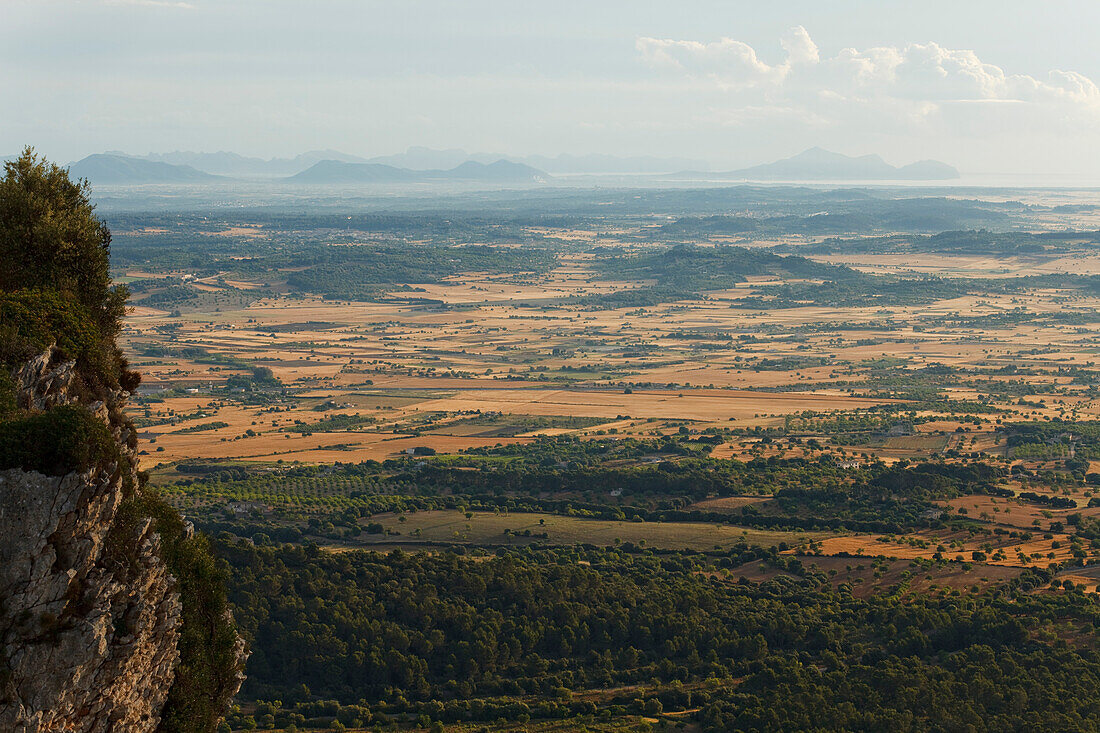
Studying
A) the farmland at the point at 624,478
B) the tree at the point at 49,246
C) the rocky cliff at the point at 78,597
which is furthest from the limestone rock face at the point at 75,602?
the farmland at the point at 624,478

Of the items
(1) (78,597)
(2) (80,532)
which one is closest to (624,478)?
(1) (78,597)

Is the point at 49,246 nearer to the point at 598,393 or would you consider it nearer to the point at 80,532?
the point at 80,532

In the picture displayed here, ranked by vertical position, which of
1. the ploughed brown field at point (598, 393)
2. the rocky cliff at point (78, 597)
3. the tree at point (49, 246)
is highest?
the tree at point (49, 246)

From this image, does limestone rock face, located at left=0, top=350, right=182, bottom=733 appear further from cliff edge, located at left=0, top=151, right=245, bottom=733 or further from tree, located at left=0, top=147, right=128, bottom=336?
tree, located at left=0, top=147, right=128, bottom=336

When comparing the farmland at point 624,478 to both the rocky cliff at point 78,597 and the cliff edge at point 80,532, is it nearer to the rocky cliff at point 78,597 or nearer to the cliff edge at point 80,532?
the cliff edge at point 80,532

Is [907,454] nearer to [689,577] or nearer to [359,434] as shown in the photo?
[689,577]

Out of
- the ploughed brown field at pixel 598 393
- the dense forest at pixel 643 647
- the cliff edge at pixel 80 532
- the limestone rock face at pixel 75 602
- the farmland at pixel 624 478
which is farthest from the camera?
the ploughed brown field at pixel 598 393

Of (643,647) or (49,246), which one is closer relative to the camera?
(49,246)
